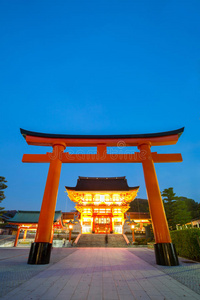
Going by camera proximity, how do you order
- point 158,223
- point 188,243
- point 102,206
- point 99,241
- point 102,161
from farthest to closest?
point 102,206 < point 99,241 < point 102,161 < point 188,243 < point 158,223

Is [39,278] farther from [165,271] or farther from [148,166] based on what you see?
[148,166]

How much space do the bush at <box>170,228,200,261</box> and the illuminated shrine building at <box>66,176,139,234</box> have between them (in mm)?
17241

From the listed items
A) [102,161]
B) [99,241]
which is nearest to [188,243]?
[102,161]

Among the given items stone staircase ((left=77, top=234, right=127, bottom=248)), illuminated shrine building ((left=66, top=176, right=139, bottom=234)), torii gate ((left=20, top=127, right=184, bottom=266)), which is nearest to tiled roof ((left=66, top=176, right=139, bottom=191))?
illuminated shrine building ((left=66, top=176, right=139, bottom=234))

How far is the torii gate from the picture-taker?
6034 millimetres

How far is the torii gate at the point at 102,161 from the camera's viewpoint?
603cm

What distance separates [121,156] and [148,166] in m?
1.47

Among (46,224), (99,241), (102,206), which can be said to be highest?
(102,206)

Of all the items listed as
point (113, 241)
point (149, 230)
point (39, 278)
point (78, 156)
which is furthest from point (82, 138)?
point (149, 230)

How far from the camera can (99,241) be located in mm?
19375

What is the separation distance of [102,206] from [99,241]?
6.77 metres

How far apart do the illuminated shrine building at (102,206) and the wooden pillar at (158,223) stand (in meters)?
19.7

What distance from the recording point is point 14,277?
4309mm

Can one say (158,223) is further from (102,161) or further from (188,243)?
(102,161)
